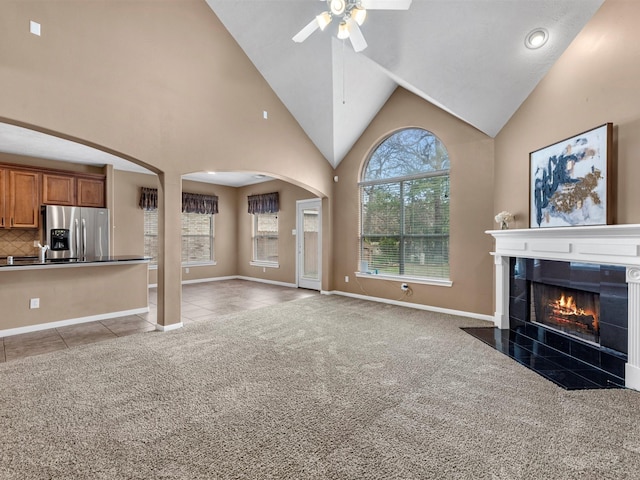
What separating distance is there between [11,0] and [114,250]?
5.11 metres

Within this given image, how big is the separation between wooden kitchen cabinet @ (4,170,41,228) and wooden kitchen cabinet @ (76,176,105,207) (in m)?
0.62

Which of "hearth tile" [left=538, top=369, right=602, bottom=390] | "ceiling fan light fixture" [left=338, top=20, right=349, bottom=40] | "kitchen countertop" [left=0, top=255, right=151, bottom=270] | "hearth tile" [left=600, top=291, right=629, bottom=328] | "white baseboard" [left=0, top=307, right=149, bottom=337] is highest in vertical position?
"ceiling fan light fixture" [left=338, top=20, right=349, bottom=40]

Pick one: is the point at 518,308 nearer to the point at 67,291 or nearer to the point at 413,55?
the point at 413,55

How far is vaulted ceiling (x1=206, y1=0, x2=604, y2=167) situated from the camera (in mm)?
3258

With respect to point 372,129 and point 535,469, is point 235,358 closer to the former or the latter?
point 535,469

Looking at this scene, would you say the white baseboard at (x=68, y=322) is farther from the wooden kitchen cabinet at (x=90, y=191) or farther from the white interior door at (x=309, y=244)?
the white interior door at (x=309, y=244)

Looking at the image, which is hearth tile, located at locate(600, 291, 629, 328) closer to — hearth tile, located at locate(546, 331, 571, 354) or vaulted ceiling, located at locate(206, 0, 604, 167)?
hearth tile, located at locate(546, 331, 571, 354)

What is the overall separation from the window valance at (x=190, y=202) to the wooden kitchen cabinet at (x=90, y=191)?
1078mm

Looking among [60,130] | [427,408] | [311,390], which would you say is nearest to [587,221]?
[427,408]


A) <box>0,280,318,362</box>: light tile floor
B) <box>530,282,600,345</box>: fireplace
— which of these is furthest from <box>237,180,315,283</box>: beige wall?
<box>530,282,600,345</box>: fireplace

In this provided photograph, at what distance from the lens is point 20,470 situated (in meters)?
1.67

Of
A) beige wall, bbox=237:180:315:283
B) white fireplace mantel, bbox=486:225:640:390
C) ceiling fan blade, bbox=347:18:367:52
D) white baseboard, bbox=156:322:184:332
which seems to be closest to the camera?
white fireplace mantel, bbox=486:225:640:390

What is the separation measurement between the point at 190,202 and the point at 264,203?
1.96 m

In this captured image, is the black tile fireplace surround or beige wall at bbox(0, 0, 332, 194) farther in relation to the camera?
beige wall at bbox(0, 0, 332, 194)
